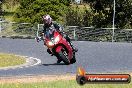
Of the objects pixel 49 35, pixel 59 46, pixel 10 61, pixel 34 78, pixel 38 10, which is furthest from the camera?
pixel 38 10

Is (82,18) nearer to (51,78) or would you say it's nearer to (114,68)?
(114,68)

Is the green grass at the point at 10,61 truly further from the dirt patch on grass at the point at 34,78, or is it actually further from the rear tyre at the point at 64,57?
the dirt patch on grass at the point at 34,78

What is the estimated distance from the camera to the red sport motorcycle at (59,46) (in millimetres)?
17242

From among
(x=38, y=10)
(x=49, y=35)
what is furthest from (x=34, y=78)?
A: (x=38, y=10)

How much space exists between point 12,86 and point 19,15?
30202 mm

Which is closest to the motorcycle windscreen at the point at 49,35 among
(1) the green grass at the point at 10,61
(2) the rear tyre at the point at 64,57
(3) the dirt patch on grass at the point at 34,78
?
(2) the rear tyre at the point at 64,57

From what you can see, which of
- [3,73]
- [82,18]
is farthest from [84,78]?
[82,18]

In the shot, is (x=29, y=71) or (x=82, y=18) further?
(x=82, y=18)

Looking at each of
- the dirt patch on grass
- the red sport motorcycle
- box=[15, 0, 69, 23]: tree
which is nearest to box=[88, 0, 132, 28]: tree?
box=[15, 0, 69, 23]: tree

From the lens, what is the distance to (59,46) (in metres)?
17.8

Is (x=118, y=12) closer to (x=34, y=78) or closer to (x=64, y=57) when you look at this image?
(x=64, y=57)

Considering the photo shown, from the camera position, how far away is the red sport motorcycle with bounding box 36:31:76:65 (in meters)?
17.2

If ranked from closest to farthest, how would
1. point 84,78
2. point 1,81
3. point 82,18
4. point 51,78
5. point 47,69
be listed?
point 84,78 < point 1,81 < point 51,78 < point 47,69 < point 82,18

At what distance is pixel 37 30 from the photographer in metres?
38.2
